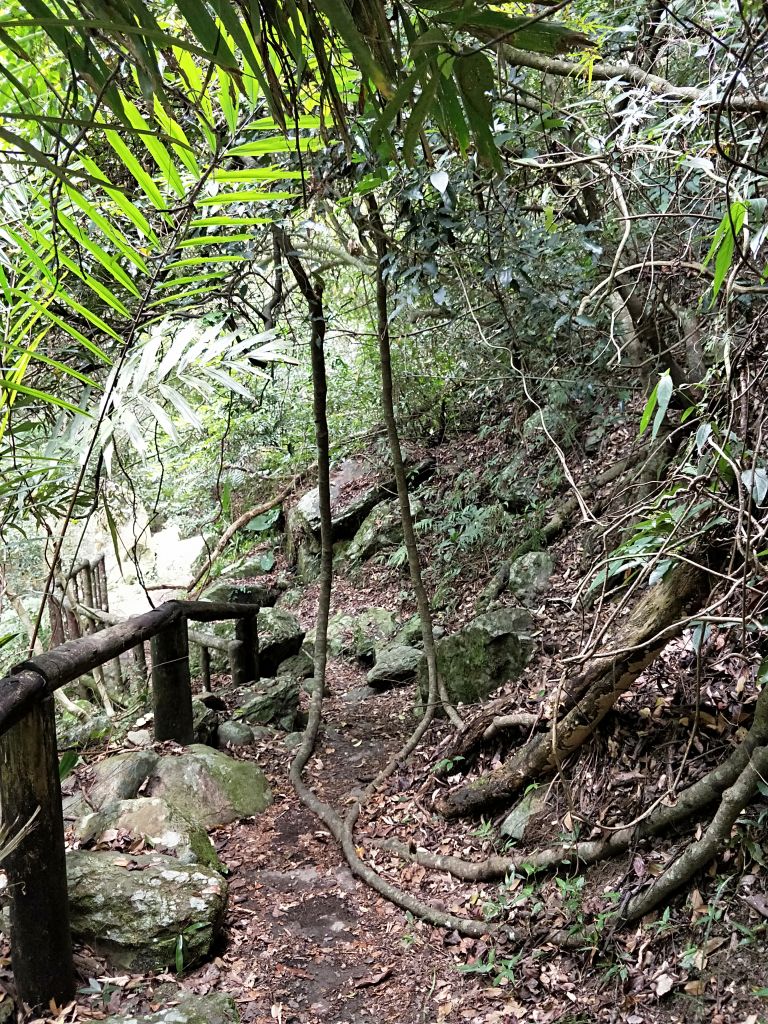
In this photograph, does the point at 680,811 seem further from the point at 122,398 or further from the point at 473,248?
the point at 473,248

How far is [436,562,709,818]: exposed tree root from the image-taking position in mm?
2674

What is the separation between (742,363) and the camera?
2.19 m

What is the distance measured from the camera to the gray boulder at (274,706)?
4.97 meters

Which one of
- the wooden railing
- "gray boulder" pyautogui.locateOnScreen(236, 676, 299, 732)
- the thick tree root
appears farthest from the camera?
"gray boulder" pyautogui.locateOnScreen(236, 676, 299, 732)

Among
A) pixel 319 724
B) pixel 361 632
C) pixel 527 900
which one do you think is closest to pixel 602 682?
pixel 527 900

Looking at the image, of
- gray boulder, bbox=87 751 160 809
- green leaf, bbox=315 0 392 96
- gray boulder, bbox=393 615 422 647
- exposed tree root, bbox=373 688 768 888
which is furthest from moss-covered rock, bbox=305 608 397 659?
green leaf, bbox=315 0 392 96

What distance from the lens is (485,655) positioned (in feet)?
14.6

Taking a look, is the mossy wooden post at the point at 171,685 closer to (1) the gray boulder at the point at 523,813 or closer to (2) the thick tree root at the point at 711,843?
(1) the gray boulder at the point at 523,813

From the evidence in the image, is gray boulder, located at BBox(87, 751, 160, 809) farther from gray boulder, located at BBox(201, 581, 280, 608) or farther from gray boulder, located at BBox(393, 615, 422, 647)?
gray boulder, located at BBox(393, 615, 422, 647)

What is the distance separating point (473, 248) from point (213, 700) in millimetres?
3362

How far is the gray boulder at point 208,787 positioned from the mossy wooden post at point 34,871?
1.23 m

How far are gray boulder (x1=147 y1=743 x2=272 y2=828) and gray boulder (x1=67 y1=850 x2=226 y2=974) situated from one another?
694mm

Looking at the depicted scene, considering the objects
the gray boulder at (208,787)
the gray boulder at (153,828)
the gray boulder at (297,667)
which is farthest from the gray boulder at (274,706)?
the gray boulder at (153,828)

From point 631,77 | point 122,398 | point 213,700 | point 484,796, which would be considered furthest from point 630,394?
point 122,398
